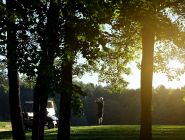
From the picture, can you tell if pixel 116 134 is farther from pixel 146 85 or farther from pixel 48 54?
pixel 48 54

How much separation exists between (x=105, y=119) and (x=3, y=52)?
88432 millimetres

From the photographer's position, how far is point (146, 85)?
2369 centimetres

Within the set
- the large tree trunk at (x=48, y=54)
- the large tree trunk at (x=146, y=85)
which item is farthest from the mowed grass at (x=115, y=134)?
the large tree trunk at (x=48, y=54)

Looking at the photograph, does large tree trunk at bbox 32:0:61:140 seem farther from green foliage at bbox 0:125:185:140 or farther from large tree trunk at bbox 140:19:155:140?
green foliage at bbox 0:125:185:140

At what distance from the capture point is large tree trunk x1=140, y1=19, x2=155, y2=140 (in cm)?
2333

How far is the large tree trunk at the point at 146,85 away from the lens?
23.3m

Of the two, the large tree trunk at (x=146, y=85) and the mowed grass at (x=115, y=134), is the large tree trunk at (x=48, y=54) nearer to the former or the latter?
the large tree trunk at (x=146, y=85)

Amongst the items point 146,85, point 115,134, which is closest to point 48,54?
point 146,85

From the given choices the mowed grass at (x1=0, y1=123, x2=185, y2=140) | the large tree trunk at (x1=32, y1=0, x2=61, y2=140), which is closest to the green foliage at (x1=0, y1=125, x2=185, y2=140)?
the mowed grass at (x1=0, y1=123, x2=185, y2=140)

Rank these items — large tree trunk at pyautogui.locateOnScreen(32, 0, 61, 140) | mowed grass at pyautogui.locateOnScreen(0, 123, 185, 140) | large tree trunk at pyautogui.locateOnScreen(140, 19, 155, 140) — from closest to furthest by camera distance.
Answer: large tree trunk at pyautogui.locateOnScreen(32, 0, 61, 140)
large tree trunk at pyautogui.locateOnScreen(140, 19, 155, 140)
mowed grass at pyautogui.locateOnScreen(0, 123, 185, 140)

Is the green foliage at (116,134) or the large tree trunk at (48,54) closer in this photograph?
the large tree trunk at (48,54)

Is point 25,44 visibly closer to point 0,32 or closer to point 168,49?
point 0,32

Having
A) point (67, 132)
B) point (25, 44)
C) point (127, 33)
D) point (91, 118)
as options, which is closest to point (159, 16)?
point (127, 33)

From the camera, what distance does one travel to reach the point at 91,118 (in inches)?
4341
